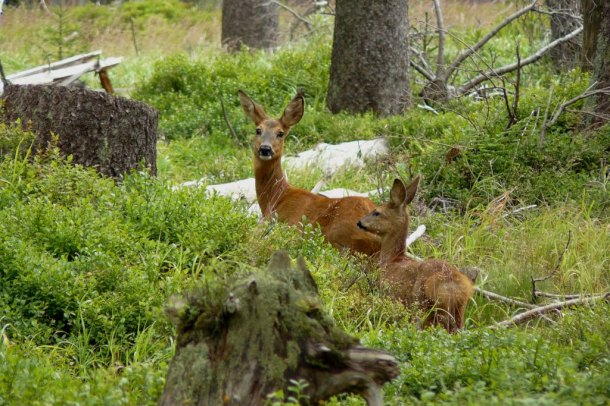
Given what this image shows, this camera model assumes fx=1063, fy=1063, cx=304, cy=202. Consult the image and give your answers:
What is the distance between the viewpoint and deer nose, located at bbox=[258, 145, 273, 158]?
9.27m

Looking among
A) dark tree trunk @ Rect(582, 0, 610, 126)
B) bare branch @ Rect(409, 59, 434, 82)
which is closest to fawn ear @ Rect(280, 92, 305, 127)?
dark tree trunk @ Rect(582, 0, 610, 126)

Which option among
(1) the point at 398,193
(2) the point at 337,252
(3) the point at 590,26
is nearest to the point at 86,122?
(2) the point at 337,252

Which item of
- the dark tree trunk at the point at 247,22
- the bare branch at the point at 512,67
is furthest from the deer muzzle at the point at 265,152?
the dark tree trunk at the point at 247,22

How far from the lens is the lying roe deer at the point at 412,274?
679 centimetres

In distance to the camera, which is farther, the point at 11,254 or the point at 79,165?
the point at 79,165

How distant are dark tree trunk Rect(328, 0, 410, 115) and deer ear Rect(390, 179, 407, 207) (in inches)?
204

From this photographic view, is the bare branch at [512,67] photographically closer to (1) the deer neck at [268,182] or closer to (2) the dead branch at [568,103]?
(2) the dead branch at [568,103]

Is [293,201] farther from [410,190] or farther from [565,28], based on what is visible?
[565,28]

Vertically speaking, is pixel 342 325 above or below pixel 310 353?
below

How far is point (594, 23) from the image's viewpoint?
10.4 metres

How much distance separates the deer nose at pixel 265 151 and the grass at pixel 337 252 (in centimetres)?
103

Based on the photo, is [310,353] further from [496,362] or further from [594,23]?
[594,23]

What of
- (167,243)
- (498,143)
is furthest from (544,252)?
(167,243)

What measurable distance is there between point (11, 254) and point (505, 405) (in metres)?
3.44
